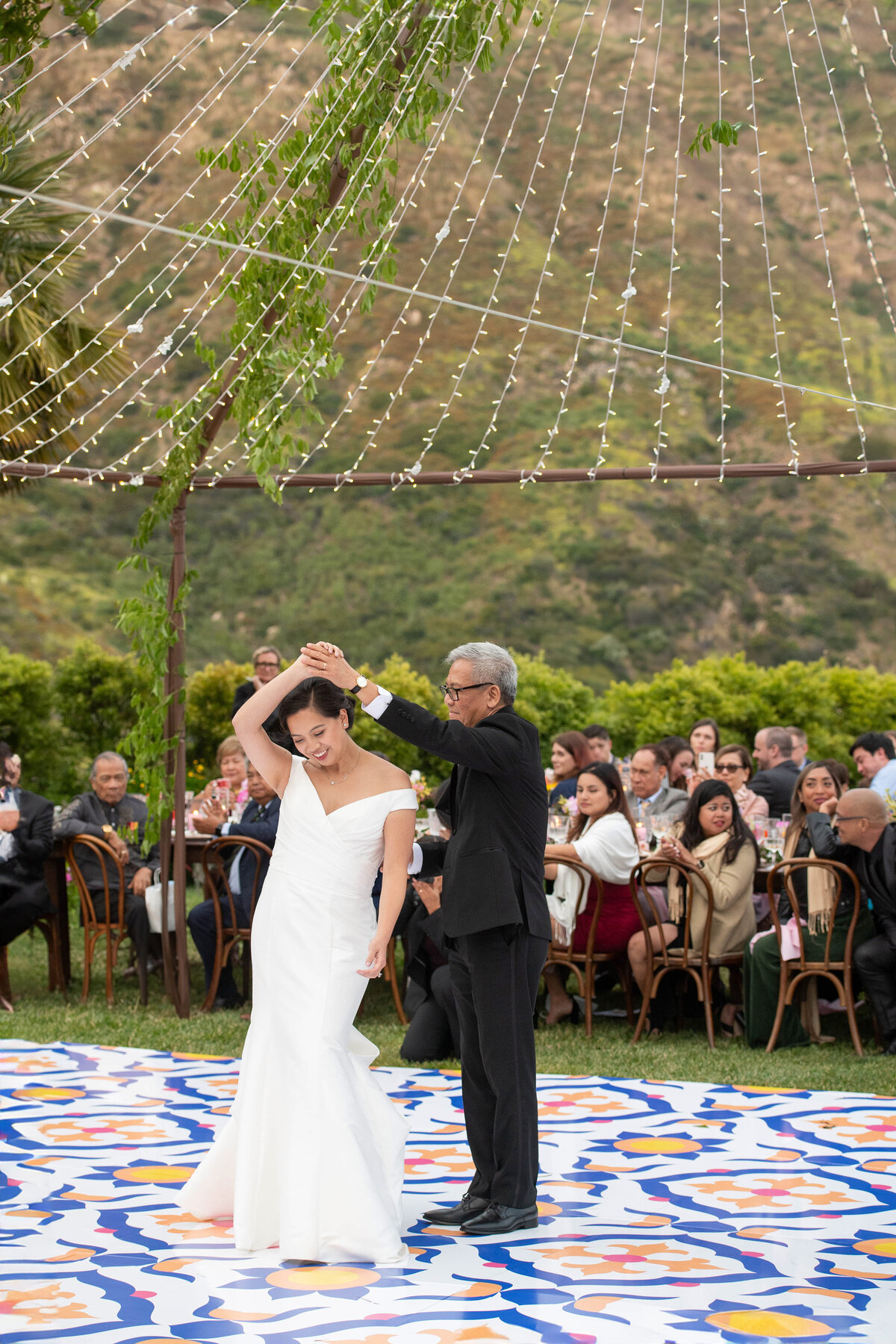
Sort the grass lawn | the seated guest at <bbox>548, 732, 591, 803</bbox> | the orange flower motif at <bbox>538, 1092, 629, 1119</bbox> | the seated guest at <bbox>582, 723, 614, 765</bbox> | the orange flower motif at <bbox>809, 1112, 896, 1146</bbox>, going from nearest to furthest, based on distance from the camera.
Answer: the orange flower motif at <bbox>809, 1112, 896, 1146</bbox>, the orange flower motif at <bbox>538, 1092, 629, 1119</bbox>, the grass lawn, the seated guest at <bbox>548, 732, 591, 803</bbox>, the seated guest at <bbox>582, 723, 614, 765</bbox>

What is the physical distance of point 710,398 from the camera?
38125 millimetres

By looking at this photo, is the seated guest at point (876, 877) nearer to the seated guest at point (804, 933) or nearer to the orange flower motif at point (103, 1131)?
the seated guest at point (804, 933)

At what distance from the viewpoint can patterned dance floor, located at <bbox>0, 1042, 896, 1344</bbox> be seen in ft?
9.32

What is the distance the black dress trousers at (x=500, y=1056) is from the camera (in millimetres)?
3381

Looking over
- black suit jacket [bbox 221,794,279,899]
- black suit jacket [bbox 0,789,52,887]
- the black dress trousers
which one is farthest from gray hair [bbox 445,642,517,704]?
black suit jacket [bbox 0,789,52,887]

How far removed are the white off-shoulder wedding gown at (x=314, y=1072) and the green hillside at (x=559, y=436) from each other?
29.7 metres

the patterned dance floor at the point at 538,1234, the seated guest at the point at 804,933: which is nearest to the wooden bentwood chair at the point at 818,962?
the seated guest at the point at 804,933

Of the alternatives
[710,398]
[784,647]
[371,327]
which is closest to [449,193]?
[371,327]

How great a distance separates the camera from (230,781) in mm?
7520

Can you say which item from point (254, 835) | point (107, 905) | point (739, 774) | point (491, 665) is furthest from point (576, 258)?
point (491, 665)

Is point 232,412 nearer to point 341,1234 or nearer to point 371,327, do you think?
point 341,1234

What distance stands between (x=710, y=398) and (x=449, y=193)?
34.8ft

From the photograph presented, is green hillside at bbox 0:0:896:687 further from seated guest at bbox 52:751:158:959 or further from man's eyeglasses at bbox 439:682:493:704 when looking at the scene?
man's eyeglasses at bbox 439:682:493:704

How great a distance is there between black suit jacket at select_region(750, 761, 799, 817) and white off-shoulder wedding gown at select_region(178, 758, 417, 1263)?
4.43 m
